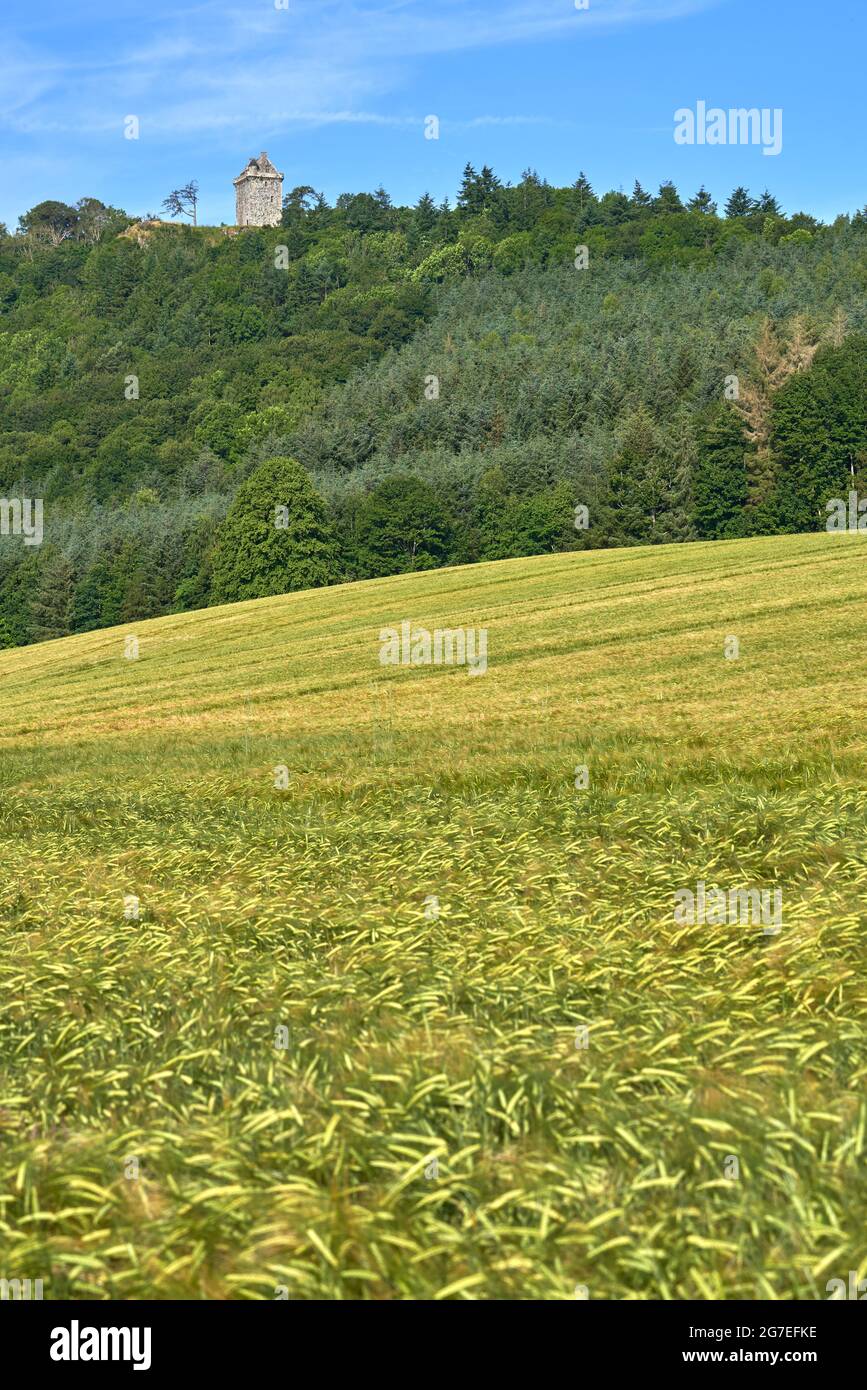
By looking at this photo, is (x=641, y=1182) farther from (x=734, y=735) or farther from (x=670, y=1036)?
(x=734, y=735)

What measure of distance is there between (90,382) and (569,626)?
176m

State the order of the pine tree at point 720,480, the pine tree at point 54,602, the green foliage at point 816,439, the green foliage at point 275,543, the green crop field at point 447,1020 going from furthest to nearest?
the pine tree at point 54,602 < the pine tree at point 720,480 < the green foliage at point 816,439 < the green foliage at point 275,543 < the green crop field at point 447,1020

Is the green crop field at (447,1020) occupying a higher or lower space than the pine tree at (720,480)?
lower

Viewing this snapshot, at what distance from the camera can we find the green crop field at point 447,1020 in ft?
18.2

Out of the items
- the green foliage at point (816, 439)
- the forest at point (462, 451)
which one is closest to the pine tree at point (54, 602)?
the forest at point (462, 451)

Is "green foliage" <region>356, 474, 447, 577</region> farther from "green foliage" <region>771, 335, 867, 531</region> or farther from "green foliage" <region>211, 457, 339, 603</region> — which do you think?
"green foliage" <region>771, 335, 867, 531</region>

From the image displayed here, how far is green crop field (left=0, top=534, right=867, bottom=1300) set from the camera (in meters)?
5.55

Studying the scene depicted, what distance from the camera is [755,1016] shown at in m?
8.13

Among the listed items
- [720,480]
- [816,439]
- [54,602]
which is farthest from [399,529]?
[816,439]

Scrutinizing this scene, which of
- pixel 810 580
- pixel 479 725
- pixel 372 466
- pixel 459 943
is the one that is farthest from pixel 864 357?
pixel 459 943
